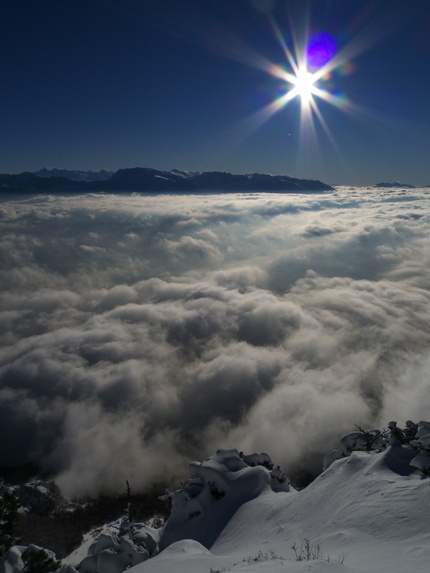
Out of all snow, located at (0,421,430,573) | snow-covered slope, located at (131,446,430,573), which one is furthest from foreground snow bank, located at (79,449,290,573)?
snow-covered slope, located at (131,446,430,573)

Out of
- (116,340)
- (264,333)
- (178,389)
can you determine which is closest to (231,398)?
(178,389)

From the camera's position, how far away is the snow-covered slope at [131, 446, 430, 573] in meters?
10.4

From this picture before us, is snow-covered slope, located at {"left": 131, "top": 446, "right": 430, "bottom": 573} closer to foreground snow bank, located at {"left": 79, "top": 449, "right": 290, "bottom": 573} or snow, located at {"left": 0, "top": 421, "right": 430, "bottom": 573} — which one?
snow, located at {"left": 0, "top": 421, "right": 430, "bottom": 573}

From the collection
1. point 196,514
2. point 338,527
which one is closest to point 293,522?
point 338,527

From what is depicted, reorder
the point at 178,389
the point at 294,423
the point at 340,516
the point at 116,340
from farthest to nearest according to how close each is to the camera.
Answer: the point at 116,340
the point at 178,389
the point at 294,423
the point at 340,516

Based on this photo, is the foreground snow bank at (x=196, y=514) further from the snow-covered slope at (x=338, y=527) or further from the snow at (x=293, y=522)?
the snow-covered slope at (x=338, y=527)

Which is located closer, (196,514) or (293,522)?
(293,522)

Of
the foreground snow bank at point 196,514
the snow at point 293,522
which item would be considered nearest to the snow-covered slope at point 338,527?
the snow at point 293,522

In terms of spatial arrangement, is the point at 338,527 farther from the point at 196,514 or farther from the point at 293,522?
the point at 196,514

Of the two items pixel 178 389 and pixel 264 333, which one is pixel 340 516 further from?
pixel 264 333

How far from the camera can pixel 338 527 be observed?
1462 cm

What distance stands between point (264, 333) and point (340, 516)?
156932 mm

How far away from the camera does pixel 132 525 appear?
24.5 metres

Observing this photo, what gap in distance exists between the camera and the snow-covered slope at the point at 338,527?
10.4m
